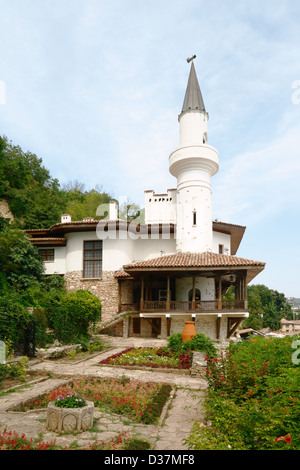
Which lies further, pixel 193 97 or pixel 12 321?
pixel 193 97

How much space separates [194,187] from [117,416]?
15.6m

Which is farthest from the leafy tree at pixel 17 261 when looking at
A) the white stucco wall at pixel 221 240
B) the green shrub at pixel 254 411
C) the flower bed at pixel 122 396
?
the green shrub at pixel 254 411

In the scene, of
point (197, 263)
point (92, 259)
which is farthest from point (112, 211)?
point (197, 263)

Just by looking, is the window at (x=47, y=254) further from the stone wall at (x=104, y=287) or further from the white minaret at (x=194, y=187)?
the white minaret at (x=194, y=187)

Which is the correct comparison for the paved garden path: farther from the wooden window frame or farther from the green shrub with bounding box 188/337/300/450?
the wooden window frame

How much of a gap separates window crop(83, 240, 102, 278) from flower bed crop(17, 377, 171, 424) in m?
11.8

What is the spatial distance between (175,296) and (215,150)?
9.25m

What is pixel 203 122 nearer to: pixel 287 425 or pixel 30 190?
pixel 30 190

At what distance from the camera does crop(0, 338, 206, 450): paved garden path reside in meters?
4.84

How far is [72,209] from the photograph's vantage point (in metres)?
36.1

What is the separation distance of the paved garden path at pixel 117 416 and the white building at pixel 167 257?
7.41 m

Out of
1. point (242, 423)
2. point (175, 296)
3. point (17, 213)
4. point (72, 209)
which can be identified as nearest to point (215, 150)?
point (175, 296)

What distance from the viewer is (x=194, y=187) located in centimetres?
1988

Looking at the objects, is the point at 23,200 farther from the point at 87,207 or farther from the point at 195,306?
the point at 195,306
